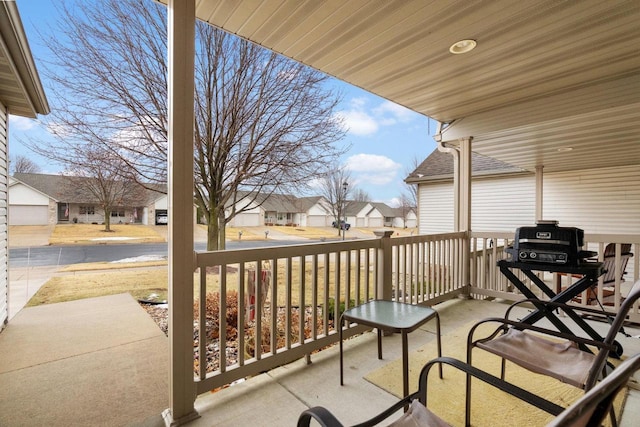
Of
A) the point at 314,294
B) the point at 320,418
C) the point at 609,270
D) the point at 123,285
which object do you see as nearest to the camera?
the point at 320,418

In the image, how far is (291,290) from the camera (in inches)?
93.9

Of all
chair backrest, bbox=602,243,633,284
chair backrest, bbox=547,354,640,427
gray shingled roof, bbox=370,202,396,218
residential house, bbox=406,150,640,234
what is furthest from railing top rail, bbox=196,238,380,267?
gray shingled roof, bbox=370,202,396,218

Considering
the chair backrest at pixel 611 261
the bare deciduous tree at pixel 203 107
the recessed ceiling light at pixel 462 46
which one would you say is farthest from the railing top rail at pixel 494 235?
the bare deciduous tree at pixel 203 107

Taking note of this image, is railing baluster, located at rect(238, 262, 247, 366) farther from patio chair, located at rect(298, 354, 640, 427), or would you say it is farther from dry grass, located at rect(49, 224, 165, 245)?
dry grass, located at rect(49, 224, 165, 245)

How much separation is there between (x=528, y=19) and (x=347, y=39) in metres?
1.33

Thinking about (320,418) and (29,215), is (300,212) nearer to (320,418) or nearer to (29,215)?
(29,215)

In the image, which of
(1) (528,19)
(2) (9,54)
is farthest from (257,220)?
(1) (528,19)

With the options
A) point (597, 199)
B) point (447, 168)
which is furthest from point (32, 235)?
point (597, 199)

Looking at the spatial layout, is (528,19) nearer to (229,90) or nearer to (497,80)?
(497,80)

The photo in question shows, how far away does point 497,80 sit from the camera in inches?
122

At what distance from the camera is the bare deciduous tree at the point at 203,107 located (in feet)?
13.1

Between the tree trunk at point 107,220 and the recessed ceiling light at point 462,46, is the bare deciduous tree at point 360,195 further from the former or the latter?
the recessed ceiling light at point 462,46

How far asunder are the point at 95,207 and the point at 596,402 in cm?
734

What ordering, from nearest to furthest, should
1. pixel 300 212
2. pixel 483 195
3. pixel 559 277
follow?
pixel 559 277 → pixel 300 212 → pixel 483 195
